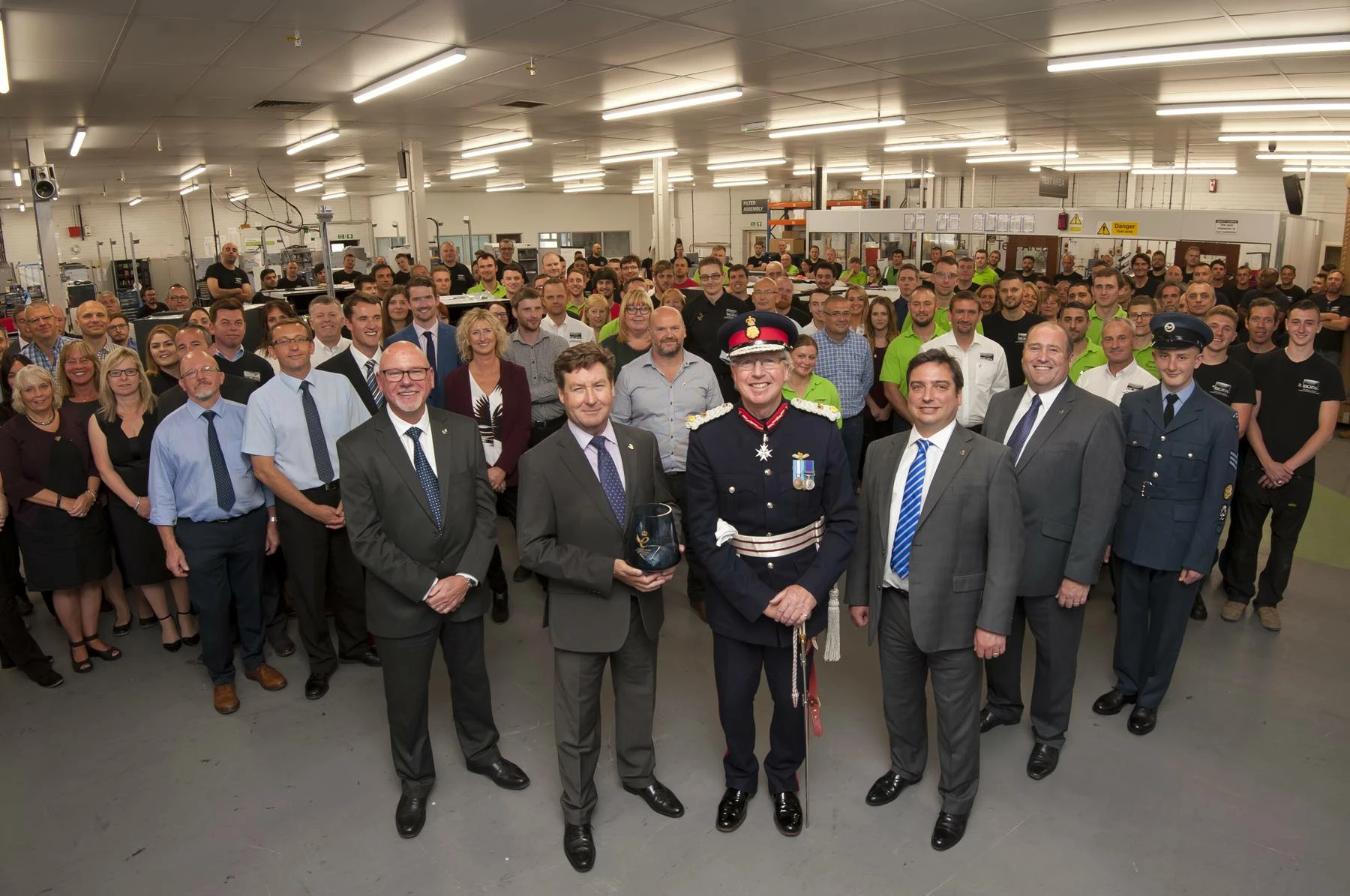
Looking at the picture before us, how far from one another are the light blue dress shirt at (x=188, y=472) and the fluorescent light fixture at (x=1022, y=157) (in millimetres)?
15150

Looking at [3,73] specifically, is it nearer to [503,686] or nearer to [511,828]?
[503,686]

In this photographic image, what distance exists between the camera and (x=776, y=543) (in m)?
2.96

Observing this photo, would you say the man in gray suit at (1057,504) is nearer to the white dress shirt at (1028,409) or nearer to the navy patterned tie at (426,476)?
the white dress shirt at (1028,409)

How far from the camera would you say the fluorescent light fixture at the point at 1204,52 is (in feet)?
20.9

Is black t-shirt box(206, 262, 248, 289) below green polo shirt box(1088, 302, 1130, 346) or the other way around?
the other way around

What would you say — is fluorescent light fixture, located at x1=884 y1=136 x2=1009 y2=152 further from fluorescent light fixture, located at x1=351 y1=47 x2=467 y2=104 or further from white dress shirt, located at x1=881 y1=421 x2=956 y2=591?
white dress shirt, located at x1=881 y1=421 x2=956 y2=591

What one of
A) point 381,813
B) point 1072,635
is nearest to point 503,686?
point 381,813

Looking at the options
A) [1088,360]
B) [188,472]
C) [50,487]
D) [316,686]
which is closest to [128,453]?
[50,487]

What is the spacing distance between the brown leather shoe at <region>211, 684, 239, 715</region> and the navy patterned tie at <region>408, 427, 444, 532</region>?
180cm

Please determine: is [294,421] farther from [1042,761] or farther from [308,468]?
[1042,761]

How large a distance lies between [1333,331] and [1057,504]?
7.78 metres

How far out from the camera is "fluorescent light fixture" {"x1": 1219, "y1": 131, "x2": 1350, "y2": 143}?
1183 centimetres

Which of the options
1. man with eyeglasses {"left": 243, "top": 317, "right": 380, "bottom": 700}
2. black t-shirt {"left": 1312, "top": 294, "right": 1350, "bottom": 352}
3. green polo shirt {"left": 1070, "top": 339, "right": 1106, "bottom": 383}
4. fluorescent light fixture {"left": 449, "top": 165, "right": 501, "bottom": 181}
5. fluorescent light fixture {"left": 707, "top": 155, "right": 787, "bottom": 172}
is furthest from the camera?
fluorescent light fixture {"left": 449, "top": 165, "right": 501, "bottom": 181}

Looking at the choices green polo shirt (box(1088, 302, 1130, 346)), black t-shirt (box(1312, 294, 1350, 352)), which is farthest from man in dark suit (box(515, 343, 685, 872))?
black t-shirt (box(1312, 294, 1350, 352))
